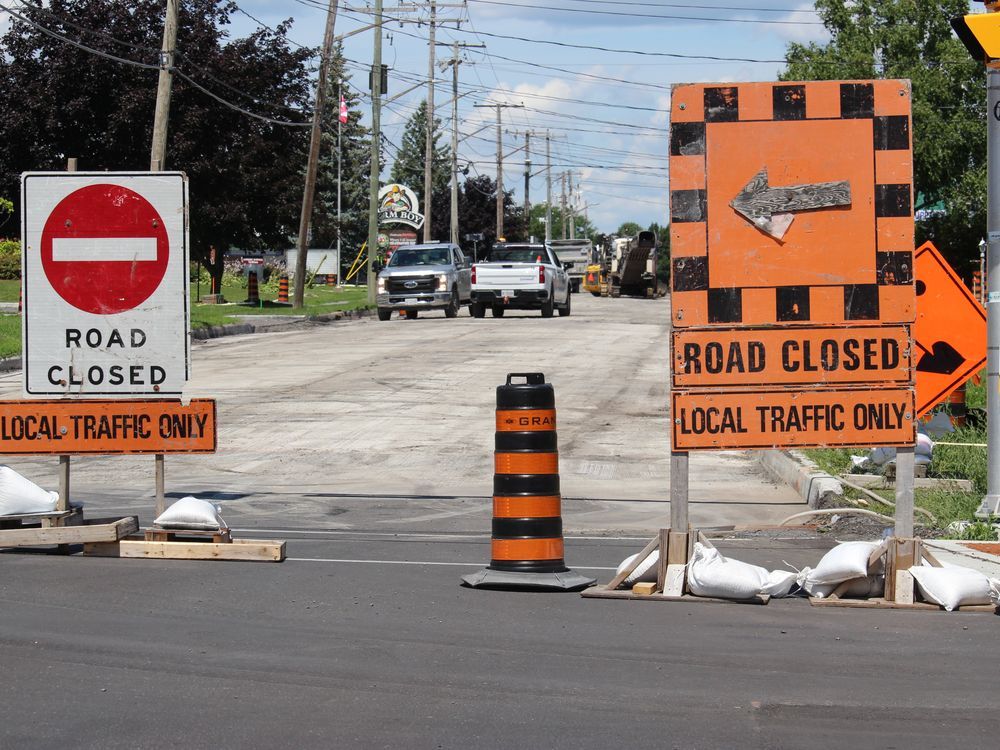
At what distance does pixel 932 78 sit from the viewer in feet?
196

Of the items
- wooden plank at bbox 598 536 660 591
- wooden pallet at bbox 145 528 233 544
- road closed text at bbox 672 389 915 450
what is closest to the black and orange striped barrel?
wooden plank at bbox 598 536 660 591

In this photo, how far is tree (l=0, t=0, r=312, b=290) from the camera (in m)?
46.0

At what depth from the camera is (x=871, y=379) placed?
7605 mm

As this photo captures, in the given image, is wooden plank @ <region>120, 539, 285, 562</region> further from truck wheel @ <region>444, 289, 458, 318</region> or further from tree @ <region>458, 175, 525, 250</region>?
tree @ <region>458, 175, 525, 250</region>

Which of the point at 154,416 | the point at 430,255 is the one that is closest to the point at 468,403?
the point at 154,416

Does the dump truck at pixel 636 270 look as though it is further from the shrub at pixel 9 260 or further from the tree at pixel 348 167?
the tree at pixel 348 167

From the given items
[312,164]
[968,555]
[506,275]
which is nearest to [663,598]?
[968,555]

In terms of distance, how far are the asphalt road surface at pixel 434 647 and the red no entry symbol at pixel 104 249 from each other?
167cm

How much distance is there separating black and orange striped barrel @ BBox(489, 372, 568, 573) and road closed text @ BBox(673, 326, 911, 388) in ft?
2.67

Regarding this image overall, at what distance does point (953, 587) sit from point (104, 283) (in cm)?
539

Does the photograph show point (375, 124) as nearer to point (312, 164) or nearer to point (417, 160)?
point (312, 164)

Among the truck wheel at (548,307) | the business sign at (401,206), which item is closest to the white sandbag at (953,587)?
the truck wheel at (548,307)

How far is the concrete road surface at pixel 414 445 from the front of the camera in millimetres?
11445

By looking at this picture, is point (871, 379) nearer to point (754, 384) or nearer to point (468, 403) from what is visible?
point (754, 384)
